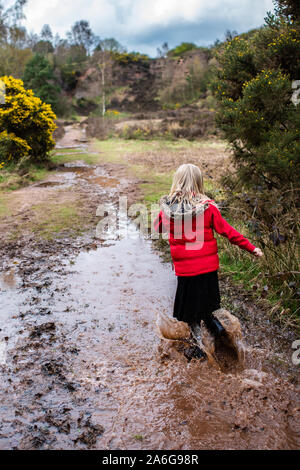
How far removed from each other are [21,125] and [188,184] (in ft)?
35.9

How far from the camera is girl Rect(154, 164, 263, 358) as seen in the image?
117 inches

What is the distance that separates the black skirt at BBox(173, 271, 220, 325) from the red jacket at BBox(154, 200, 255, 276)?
81 millimetres

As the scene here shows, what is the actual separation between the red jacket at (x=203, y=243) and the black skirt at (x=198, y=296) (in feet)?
0.27

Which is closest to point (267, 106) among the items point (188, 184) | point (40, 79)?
point (188, 184)

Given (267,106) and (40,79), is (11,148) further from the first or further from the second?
(40,79)

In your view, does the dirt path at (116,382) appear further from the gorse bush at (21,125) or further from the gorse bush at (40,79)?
the gorse bush at (40,79)

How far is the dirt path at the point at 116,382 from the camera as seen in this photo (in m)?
2.36

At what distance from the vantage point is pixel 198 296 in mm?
3105

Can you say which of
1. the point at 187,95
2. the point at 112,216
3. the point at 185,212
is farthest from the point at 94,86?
the point at 185,212

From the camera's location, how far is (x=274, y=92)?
4879 mm

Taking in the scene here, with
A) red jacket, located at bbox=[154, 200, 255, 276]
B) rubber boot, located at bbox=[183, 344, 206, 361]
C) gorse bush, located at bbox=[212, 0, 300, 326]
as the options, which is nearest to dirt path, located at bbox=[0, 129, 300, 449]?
rubber boot, located at bbox=[183, 344, 206, 361]
